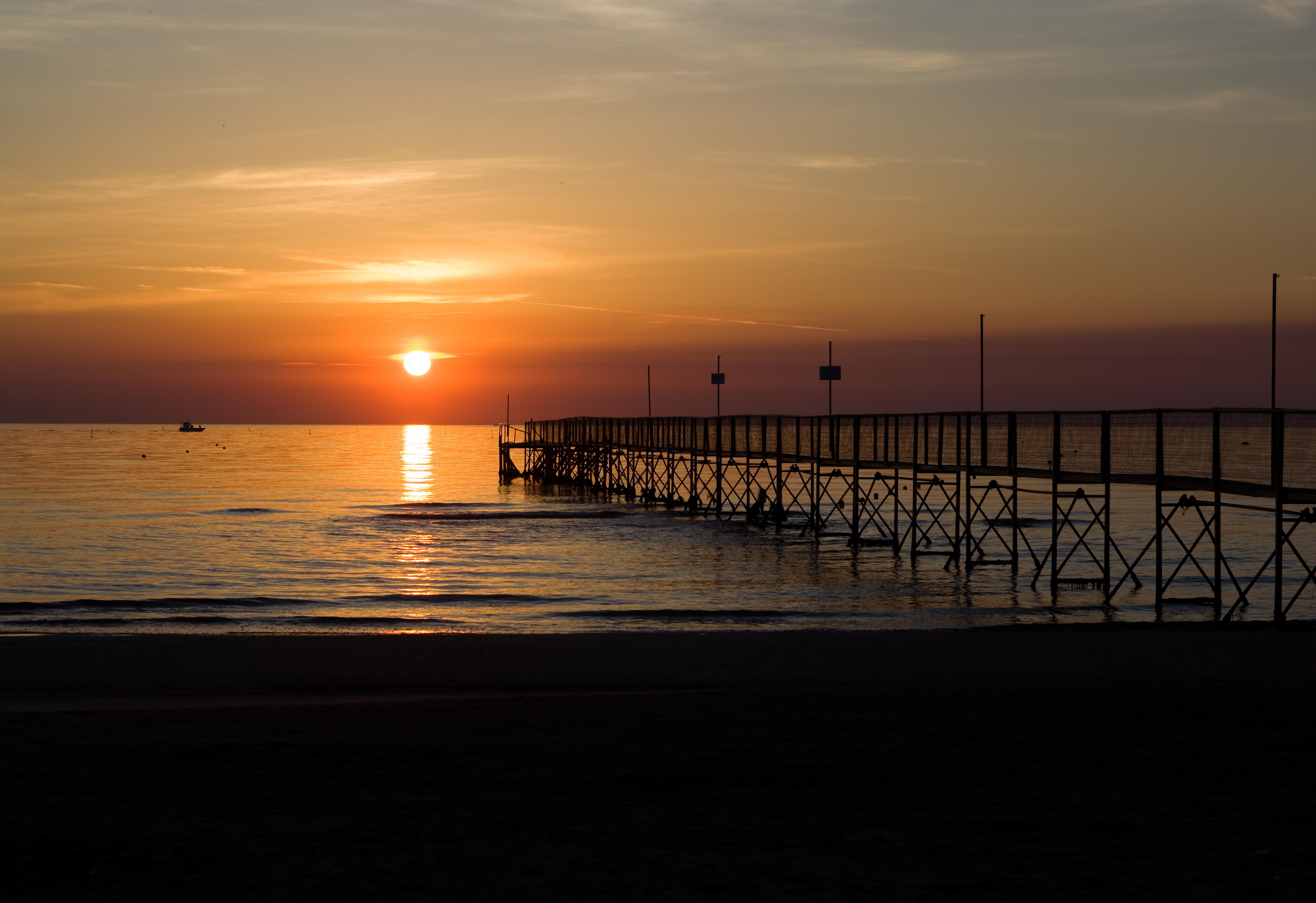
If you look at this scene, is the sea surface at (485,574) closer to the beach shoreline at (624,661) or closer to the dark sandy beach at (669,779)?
the beach shoreline at (624,661)

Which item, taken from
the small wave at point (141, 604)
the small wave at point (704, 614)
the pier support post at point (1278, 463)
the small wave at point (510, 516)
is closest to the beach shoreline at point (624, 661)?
the pier support post at point (1278, 463)

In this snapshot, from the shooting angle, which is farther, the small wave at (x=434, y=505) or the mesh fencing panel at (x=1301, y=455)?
the small wave at (x=434, y=505)

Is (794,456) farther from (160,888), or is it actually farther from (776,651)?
(160,888)

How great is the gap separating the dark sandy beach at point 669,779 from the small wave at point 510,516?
36.8 meters

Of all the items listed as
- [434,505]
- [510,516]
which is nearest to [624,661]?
[510,516]

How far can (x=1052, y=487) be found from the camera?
4162 centimetres

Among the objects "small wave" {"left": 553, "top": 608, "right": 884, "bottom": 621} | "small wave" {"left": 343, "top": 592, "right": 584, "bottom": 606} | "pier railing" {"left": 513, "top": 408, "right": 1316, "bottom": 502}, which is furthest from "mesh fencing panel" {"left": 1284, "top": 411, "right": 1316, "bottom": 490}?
"small wave" {"left": 343, "top": 592, "right": 584, "bottom": 606}

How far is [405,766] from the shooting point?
795 cm

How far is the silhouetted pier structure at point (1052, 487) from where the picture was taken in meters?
18.3

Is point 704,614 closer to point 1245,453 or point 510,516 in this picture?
point 1245,453

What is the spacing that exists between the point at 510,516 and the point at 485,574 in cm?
2320

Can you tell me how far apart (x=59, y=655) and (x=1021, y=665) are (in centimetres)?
1041

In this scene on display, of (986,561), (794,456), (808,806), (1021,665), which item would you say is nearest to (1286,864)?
(808,806)

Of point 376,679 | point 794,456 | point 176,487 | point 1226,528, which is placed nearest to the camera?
point 376,679
